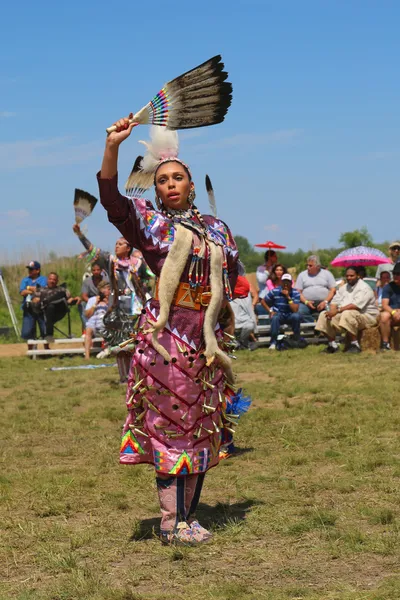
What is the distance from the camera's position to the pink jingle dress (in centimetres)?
445

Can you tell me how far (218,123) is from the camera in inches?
179

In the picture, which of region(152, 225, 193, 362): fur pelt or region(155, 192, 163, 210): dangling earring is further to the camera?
region(155, 192, 163, 210): dangling earring

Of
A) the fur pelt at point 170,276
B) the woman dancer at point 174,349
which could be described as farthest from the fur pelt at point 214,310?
the fur pelt at point 170,276

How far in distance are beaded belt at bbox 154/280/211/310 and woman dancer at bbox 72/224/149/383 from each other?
491 cm

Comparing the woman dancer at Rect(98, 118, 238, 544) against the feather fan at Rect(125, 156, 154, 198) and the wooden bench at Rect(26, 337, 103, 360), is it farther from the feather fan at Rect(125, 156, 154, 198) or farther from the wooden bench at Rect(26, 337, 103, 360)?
the wooden bench at Rect(26, 337, 103, 360)

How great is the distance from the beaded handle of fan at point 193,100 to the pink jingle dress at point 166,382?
0.42 m

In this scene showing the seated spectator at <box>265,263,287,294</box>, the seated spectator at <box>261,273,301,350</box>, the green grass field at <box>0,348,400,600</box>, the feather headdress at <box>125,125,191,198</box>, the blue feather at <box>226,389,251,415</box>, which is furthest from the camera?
the seated spectator at <box>265,263,287,294</box>

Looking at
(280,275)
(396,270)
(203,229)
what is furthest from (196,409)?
(280,275)

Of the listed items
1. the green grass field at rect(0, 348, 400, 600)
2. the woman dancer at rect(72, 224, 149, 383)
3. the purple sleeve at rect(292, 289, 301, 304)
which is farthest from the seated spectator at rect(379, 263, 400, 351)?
the woman dancer at rect(72, 224, 149, 383)

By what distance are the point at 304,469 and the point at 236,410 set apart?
0.68m

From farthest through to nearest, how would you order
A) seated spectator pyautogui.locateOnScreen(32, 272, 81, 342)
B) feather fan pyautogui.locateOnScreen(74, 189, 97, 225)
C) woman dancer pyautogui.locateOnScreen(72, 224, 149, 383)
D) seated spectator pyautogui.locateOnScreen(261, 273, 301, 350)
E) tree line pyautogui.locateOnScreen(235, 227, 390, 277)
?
1. tree line pyautogui.locateOnScreen(235, 227, 390, 277)
2. seated spectator pyautogui.locateOnScreen(32, 272, 81, 342)
3. seated spectator pyautogui.locateOnScreen(261, 273, 301, 350)
4. feather fan pyautogui.locateOnScreen(74, 189, 97, 225)
5. woman dancer pyautogui.locateOnScreen(72, 224, 149, 383)

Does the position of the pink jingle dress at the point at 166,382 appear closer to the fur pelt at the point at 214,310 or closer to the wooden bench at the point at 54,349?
the fur pelt at the point at 214,310

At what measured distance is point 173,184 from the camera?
4.63 metres

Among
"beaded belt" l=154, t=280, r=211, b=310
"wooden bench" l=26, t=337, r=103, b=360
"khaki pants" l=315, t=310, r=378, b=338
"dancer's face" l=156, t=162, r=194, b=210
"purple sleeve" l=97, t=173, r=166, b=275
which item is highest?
"dancer's face" l=156, t=162, r=194, b=210
